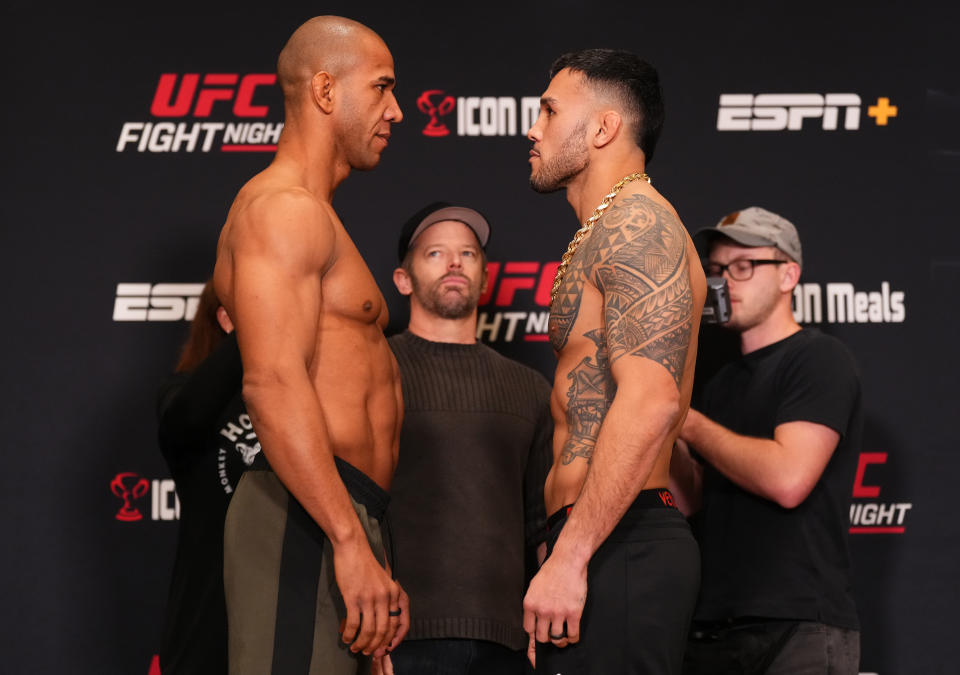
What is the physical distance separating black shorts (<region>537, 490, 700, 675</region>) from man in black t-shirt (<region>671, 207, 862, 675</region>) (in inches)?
25.7

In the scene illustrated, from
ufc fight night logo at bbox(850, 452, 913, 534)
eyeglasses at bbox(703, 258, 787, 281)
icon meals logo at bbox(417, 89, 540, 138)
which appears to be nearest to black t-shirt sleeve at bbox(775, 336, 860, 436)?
eyeglasses at bbox(703, 258, 787, 281)

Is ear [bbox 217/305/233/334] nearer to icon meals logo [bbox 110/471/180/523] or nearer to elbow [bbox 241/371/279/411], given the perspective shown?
icon meals logo [bbox 110/471/180/523]

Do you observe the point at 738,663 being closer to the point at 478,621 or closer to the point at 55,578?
the point at 478,621

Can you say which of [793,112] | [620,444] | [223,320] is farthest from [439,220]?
[620,444]

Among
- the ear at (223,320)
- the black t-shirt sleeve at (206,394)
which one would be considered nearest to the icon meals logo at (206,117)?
the ear at (223,320)

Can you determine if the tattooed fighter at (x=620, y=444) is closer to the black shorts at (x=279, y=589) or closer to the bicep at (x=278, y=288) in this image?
the black shorts at (x=279, y=589)

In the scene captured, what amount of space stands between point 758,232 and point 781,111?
0.70 m

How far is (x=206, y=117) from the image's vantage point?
318 centimetres

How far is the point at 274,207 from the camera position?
1857 millimetres

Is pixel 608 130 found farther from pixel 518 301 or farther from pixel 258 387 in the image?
A: pixel 518 301

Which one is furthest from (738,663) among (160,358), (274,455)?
(160,358)

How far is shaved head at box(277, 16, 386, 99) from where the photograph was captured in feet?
6.93

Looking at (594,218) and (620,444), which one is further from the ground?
(594,218)

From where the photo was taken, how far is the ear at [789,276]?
2701mm
